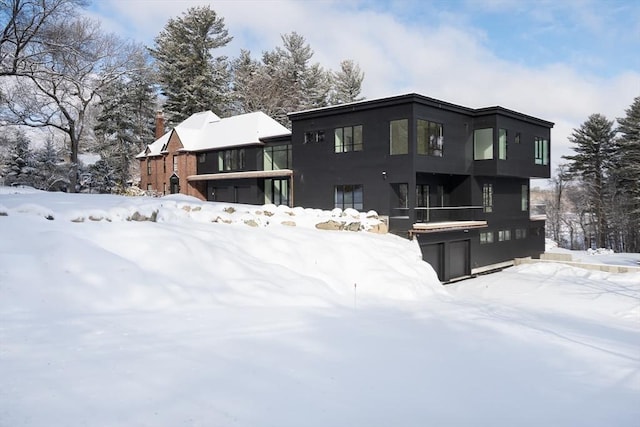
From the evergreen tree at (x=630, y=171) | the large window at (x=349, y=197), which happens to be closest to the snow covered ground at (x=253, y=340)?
the large window at (x=349, y=197)

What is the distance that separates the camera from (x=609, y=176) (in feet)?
133

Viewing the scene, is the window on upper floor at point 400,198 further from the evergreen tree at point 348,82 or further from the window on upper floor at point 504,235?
the evergreen tree at point 348,82

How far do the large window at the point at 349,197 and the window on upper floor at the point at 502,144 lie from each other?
7.32 meters

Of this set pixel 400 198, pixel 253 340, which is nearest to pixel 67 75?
pixel 400 198

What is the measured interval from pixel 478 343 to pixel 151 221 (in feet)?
26.1

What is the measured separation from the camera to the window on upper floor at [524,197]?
24.9 m

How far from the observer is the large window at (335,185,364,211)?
19.6m

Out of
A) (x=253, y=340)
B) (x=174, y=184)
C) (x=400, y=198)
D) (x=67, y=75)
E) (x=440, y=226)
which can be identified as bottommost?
(x=253, y=340)

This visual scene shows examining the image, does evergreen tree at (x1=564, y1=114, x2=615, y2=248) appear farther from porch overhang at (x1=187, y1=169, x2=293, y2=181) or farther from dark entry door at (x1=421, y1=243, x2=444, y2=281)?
porch overhang at (x1=187, y1=169, x2=293, y2=181)

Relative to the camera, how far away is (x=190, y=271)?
7812 millimetres

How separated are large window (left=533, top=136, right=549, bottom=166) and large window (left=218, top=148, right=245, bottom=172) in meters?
17.3

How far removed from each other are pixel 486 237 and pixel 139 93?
34.5 m

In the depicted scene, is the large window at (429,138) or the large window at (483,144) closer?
the large window at (429,138)

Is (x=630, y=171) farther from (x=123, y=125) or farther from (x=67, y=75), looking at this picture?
(x=123, y=125)
